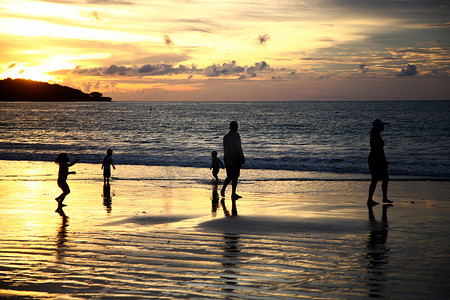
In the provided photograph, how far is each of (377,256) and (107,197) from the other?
7967 mm

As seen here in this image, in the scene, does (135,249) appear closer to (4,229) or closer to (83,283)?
(83,283)

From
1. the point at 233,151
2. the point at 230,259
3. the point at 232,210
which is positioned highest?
the point at 233,151

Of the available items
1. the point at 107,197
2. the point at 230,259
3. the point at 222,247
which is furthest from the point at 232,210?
the point at 230,259

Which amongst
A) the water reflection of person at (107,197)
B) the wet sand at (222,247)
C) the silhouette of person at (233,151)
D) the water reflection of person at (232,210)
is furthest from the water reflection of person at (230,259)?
the silhouette of person at (233,151)

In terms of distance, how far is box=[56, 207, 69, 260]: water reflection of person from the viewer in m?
5.86

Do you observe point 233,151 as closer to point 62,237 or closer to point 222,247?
point 222,247

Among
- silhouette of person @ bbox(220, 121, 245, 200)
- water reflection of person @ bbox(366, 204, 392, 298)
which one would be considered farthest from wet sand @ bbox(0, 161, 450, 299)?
silhouette of person @ bbox(220, 121, 245, 200)

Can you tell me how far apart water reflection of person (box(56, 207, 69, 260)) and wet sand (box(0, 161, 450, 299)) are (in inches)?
0.7

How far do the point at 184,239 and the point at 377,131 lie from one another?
5.64 meters

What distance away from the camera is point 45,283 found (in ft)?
15.2

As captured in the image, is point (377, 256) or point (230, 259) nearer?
point (230, 259)

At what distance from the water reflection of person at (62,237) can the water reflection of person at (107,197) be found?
1132mm

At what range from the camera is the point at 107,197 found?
11.9m

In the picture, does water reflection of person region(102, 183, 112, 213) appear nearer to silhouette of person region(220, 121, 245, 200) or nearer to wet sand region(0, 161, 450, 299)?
wet sand region(0, 161, 450, 299)
